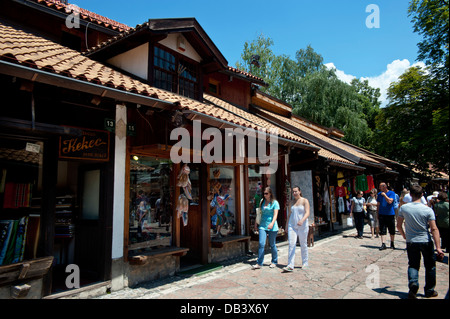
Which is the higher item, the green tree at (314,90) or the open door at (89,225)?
the green tree at (314,90)

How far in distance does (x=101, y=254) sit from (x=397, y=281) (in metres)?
5.67

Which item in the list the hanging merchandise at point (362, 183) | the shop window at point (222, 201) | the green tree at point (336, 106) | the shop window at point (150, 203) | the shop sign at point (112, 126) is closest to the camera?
the shop sign at point (112, 126)

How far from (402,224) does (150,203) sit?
548 centimetres

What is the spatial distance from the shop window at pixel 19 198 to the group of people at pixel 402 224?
15.2 ft

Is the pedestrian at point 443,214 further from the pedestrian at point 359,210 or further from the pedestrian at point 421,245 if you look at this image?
the pedestrian at point 359,210

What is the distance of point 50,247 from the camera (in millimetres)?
4570

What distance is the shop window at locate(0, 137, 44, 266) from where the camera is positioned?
4430 mm

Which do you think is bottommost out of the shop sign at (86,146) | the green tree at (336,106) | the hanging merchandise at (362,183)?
the hanging merchandise at (362,183)

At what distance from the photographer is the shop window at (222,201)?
8102 millimetres

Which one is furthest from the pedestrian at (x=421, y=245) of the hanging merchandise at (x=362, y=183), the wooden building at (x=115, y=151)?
the hanging merchandise at (x=362, y=183)

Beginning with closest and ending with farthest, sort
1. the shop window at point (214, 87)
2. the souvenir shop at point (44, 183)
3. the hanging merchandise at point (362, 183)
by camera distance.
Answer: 1. the souvenir shop at point (44, 183)
2. the shop window at point (214, 87)
3. the hanging merchandise at point (362, 183)

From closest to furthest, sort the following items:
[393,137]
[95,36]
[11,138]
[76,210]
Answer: [11,138]
[76,210]
[95,36]
[393,137]

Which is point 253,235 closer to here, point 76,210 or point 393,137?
point 76,210
